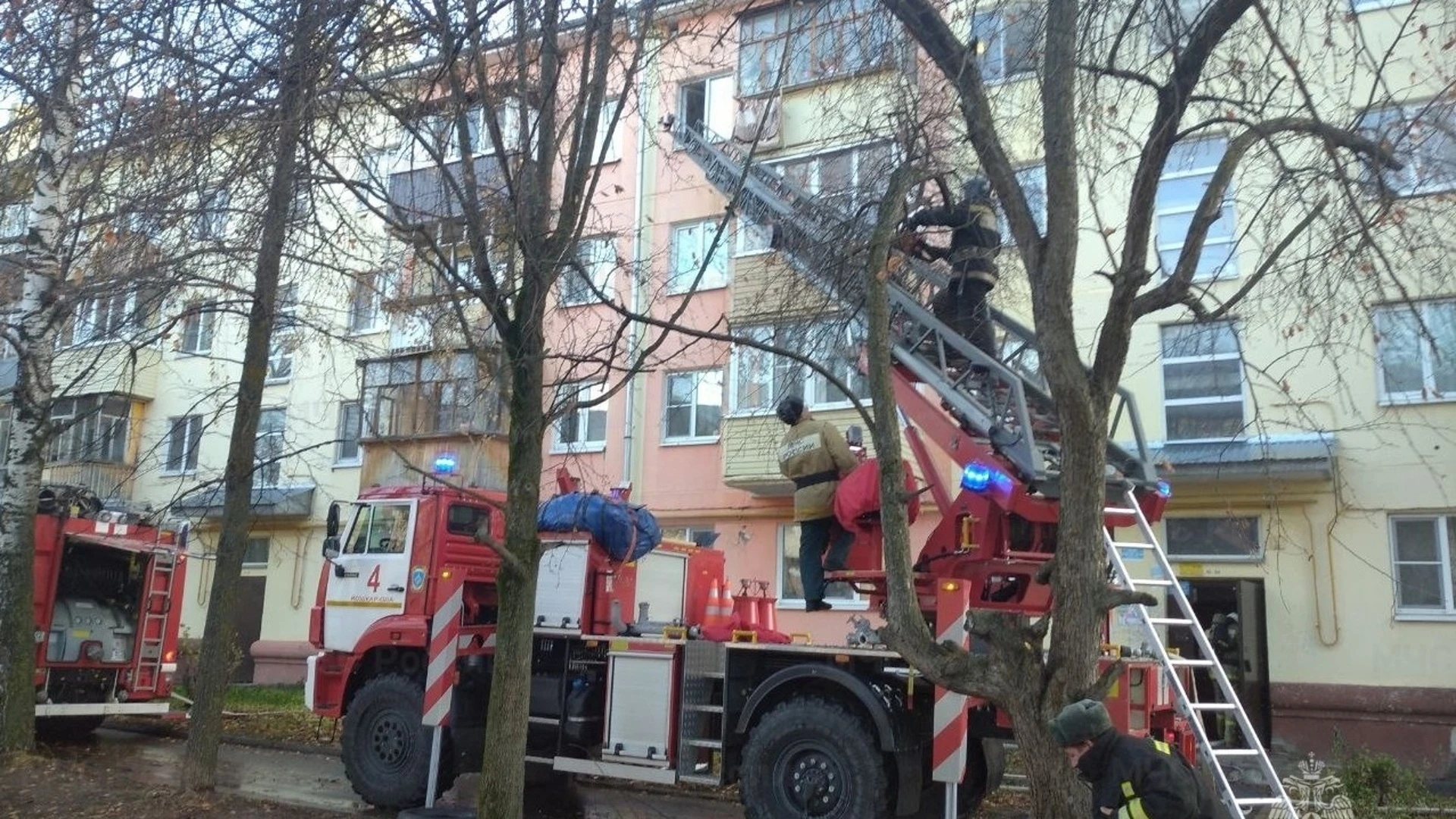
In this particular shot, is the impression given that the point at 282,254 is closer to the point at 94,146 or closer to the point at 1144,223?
the point at 94,146

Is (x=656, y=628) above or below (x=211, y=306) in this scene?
below

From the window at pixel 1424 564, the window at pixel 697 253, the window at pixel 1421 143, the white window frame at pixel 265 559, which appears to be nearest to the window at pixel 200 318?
the white window frame at pixel 265 559

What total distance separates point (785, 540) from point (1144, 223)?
42.8 ft

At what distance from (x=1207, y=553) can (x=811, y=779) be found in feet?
30.1

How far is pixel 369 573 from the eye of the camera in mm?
10852

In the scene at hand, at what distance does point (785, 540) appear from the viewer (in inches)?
737

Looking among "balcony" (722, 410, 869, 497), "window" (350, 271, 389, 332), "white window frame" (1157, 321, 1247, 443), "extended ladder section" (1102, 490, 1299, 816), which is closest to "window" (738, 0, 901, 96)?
"extended ladder section" (1102, 490, 1299, 816)

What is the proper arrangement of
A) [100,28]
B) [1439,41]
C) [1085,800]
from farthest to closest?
[1439,41], [100,28], [1085,800]

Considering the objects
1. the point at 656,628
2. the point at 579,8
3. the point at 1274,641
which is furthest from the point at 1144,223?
the point at 1274,641

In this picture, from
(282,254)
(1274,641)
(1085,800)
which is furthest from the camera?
(1274,641)

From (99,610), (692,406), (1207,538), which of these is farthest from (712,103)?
(99,610)

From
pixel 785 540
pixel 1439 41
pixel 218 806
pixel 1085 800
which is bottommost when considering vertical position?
pixel 218 806

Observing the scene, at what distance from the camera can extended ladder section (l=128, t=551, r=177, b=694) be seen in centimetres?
1398

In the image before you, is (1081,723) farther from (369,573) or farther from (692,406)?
(692,406)
